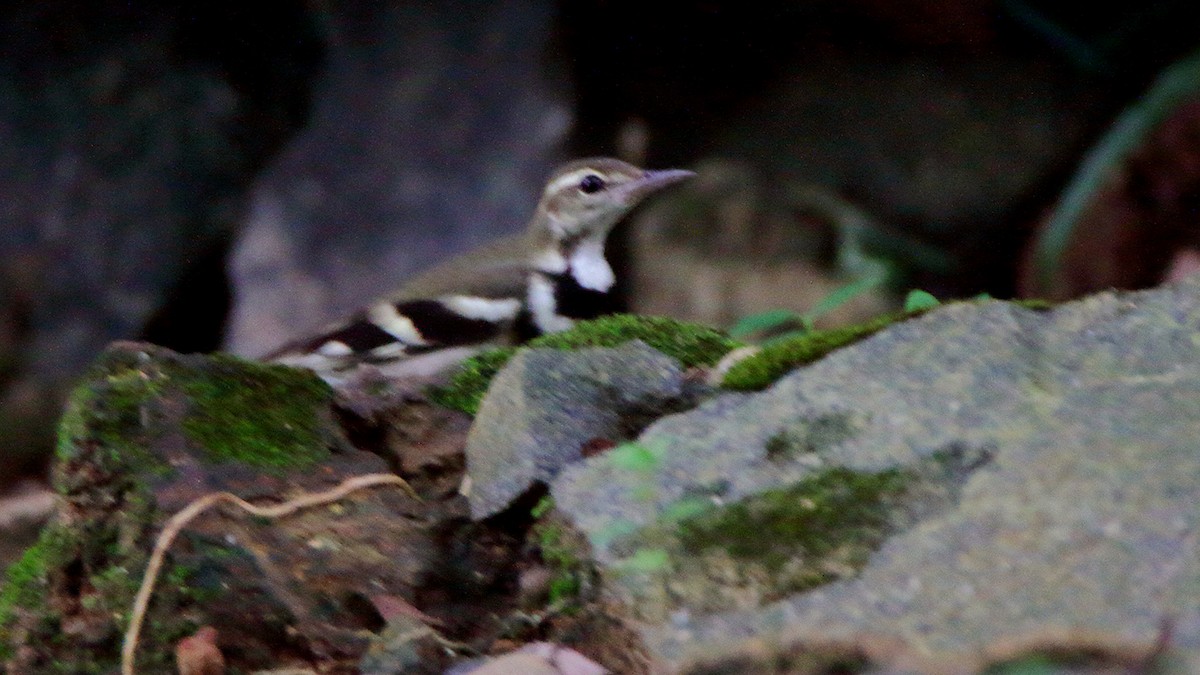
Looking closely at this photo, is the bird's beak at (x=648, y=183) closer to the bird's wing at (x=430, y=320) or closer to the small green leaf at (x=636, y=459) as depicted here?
the bird's wing at (x=430, y=320)

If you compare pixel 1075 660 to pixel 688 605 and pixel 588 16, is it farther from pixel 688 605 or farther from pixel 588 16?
pixel 588 16

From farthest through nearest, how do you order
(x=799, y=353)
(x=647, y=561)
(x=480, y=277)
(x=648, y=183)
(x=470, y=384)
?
1. (x=648, y=183)
2. (x=480, y=277)
3. (x=470, y=384)
4. (x=799, y=353)
5. (x=647, y=561)

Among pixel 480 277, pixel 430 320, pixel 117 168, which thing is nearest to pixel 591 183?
pixel 480 277

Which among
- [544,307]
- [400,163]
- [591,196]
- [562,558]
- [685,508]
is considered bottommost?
[400,163]

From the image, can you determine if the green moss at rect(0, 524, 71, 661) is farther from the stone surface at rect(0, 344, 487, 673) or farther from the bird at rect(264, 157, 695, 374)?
the bird at rect(264, 157, 695, 374)

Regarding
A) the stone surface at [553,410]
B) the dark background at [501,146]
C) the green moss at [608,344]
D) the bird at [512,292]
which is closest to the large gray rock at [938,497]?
the stone surface at [553,410]

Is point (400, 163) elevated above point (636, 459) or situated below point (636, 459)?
below

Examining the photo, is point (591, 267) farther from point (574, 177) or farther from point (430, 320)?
point (430, 320)

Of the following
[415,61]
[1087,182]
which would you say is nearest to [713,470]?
[1087,182]
